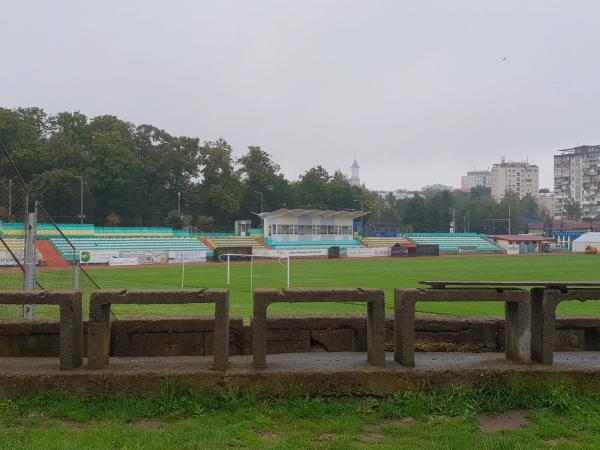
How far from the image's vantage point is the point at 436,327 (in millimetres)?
6539

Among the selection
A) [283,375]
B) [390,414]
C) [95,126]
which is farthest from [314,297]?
[95,126]

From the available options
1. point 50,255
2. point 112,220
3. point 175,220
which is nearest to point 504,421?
point 50,255

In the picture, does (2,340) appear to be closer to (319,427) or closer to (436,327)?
(319,427)

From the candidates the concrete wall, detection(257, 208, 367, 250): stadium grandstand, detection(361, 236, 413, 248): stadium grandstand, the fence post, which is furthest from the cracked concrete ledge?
detection(361, 236, 413, 248): stadium grandstand

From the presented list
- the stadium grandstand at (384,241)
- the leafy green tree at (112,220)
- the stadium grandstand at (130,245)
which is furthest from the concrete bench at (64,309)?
the leafy green tree at (112,220)

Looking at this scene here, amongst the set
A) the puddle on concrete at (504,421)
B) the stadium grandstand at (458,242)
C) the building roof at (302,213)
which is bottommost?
the stadium grandstand at (458,242)

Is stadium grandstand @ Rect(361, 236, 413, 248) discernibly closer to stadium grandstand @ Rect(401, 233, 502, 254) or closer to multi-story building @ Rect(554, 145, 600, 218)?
stadium grandstand @ Rect(401, 233, 502, 254)

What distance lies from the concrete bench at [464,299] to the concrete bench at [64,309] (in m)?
3.05

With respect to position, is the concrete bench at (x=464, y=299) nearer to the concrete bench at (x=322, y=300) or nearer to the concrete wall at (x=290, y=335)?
the concrete bench at (x=322, y=300)

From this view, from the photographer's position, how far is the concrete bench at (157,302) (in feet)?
17.0

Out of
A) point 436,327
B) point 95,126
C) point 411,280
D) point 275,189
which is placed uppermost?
point 95,126

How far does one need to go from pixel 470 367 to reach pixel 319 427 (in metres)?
1.70

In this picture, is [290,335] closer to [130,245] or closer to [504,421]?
[504,421]

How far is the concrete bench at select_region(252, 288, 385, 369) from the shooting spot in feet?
17.2
